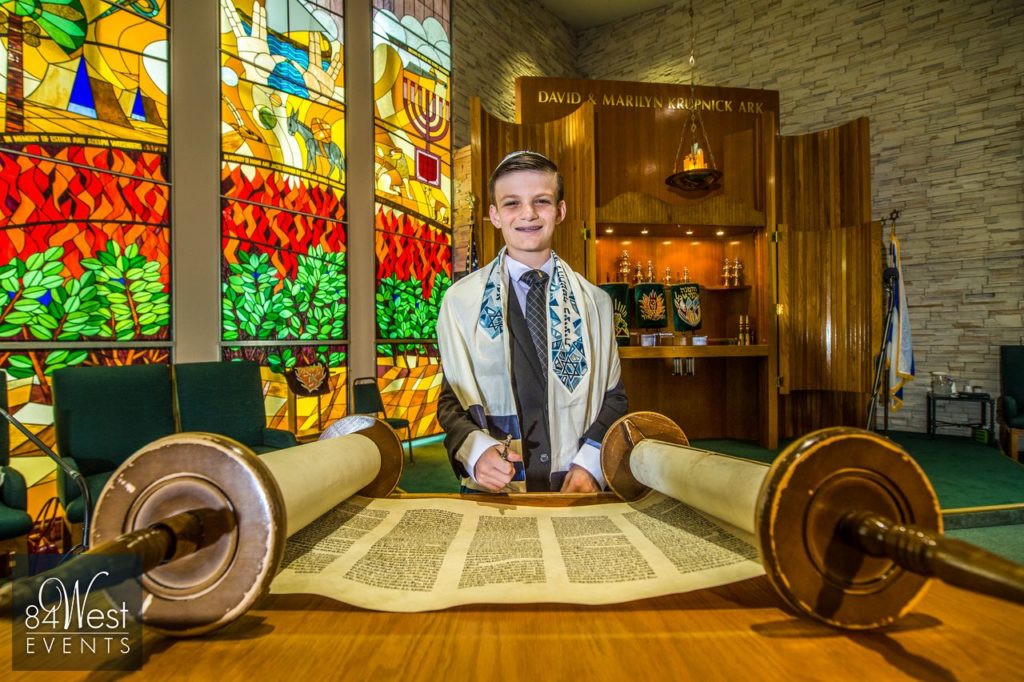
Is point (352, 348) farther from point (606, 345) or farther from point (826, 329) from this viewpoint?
point (826, 329)

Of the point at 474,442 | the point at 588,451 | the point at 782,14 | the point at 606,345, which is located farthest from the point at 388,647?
the point at 782,14

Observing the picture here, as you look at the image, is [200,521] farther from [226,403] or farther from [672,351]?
[672,351]

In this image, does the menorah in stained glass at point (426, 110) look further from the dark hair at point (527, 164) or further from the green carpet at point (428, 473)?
the dark hair at point (527, 164)

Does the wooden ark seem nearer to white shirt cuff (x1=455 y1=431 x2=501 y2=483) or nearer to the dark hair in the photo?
the dark hair

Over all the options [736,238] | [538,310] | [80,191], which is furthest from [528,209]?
[736,238]

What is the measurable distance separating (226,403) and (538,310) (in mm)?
2608

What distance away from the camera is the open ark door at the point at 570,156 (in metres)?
3.99

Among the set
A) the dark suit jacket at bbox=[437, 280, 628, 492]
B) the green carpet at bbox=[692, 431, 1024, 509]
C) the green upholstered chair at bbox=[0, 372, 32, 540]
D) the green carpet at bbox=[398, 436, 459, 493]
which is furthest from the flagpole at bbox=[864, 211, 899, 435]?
the green upholstered chair at bbox=[0, 372, 32, 540]

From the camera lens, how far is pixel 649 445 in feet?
2.56

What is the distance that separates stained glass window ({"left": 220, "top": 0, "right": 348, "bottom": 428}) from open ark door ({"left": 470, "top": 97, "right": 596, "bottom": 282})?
6.12 ft

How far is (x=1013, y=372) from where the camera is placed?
4945 millimetres

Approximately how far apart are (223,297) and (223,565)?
4.17 meters

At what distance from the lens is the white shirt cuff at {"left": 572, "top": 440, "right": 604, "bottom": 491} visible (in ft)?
3.80

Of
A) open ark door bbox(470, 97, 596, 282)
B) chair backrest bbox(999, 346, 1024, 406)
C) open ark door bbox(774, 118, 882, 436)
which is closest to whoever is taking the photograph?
open ark door bbox(470, 97, 596, 282)
